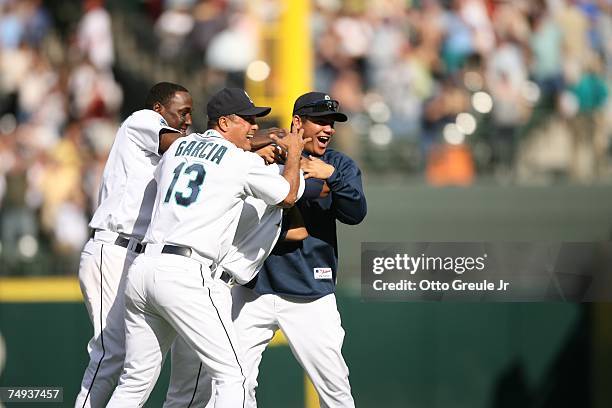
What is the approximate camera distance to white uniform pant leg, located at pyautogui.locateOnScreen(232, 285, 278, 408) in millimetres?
5500

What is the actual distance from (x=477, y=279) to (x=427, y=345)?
574mm

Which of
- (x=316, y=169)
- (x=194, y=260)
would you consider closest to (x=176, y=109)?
(x=316, y=169)

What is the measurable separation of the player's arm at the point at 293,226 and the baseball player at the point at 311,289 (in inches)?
1.6

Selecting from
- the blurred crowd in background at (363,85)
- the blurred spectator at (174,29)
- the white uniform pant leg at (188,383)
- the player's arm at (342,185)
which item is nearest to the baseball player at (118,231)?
the white uniform pant leg at (188,383)

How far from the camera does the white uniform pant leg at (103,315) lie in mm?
5473

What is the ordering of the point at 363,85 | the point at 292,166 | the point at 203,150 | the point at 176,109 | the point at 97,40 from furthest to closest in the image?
the point at 97,40
the point at 363,85
the point at 176,109
the point at 292,166
the point at 203,150

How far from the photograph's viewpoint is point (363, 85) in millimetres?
9523

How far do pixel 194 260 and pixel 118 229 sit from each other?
86 cm

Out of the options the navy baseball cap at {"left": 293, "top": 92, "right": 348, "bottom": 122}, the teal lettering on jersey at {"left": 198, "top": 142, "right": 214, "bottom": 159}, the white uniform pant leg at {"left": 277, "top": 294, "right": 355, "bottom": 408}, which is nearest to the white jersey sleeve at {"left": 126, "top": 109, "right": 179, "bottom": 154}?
the teal lettering on jersey at {"left": 198, "top": 142, "right": 214, "bottom": 159}

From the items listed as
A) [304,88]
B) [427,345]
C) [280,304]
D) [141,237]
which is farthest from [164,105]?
[427,345]

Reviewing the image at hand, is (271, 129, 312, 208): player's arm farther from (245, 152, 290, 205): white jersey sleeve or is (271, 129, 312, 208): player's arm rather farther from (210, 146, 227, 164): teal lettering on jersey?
(210, 146, 227, 164): teal lettering on jersey

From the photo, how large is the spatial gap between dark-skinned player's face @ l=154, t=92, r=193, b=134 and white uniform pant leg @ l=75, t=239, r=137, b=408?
0.77 m

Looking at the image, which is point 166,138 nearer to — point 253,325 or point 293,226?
point 293,226

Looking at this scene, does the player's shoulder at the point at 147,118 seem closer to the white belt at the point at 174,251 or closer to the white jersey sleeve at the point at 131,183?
the white jersey sleeve at the point at 131,183
